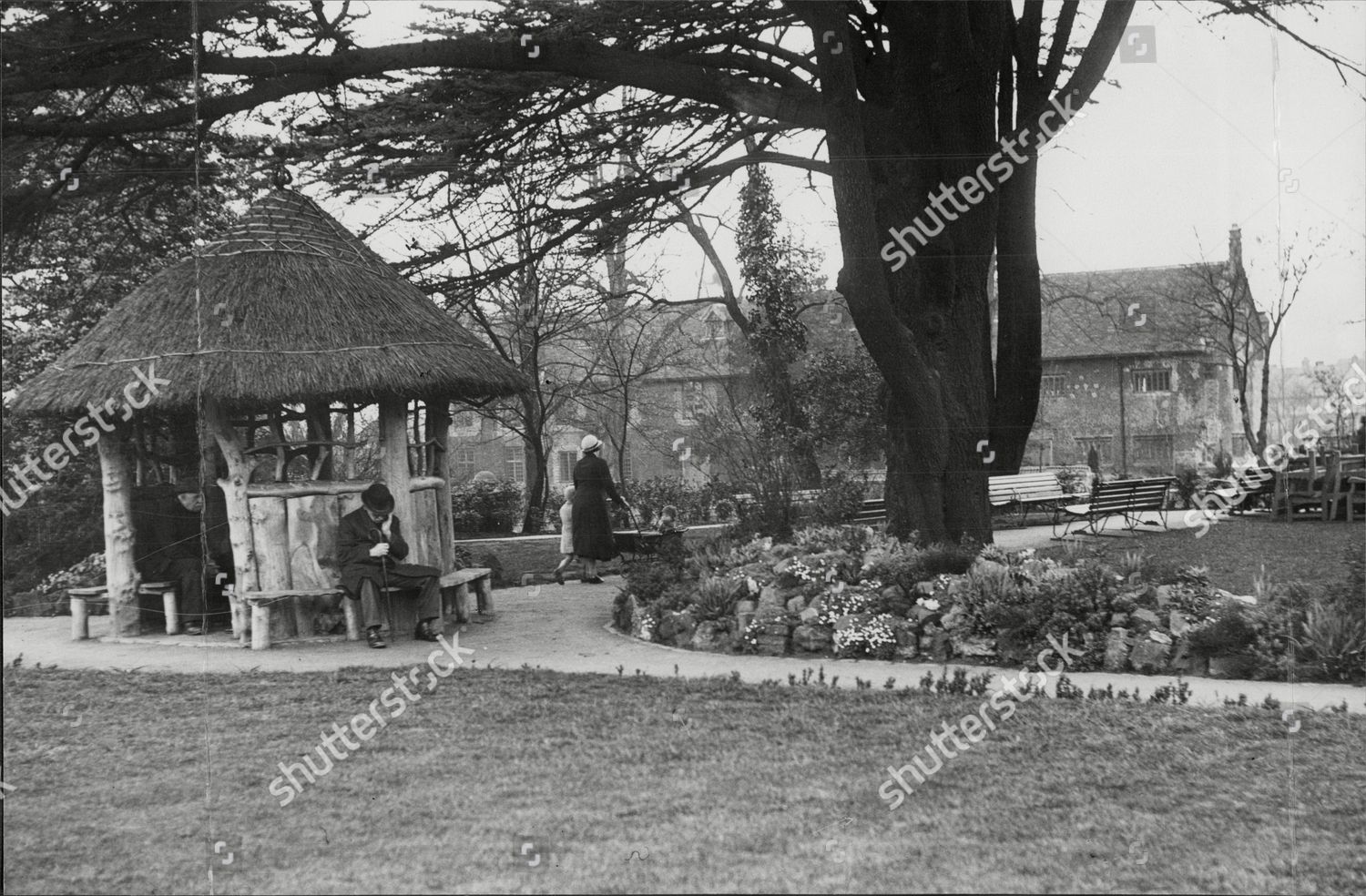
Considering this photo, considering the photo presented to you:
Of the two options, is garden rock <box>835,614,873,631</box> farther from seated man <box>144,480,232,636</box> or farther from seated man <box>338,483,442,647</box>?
seated man <box>144,480,232,636</box>

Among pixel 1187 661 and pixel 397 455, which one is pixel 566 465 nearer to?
pixel 397 455

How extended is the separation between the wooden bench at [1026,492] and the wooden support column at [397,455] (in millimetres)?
5311

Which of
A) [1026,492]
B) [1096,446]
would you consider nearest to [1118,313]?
[1096,446]

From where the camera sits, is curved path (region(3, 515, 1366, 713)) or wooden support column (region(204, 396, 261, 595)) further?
wooden support column (region(204, 396, 261, 595))

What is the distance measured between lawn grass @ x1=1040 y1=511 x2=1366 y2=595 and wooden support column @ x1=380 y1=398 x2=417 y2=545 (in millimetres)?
5705

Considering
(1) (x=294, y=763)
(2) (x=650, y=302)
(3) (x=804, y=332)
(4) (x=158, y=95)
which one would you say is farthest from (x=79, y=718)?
(3) (x=804, y=332)

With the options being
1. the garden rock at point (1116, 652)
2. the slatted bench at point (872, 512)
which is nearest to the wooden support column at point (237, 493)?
the slatted bench at point (872, 512)

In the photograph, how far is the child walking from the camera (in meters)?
7.96

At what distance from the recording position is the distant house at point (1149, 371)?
26.5ft

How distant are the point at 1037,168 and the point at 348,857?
320 inches

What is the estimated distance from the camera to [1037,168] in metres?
10.0

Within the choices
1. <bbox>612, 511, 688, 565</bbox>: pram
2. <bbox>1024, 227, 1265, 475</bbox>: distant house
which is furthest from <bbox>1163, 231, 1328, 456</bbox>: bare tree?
<bbox>612, 511, 688, 565</bbox>: pram

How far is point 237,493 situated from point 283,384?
0.80 metres

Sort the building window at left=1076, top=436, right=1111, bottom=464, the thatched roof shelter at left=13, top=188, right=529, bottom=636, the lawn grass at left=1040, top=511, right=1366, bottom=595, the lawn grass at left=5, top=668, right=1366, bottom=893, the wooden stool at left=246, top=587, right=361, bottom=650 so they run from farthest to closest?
the building window at left=1076, top=436, right=1111, bottom=464
the lawn grass at left=1040, top=511, right=1366, bottom=595
the wooden stool at left=246, top=587, right=361, bottom=650
the thatched roof shelter at left=13, top=188, right=529, bottom=636
the lawn grass at left=5, top=668, right=1366, bottom=893
